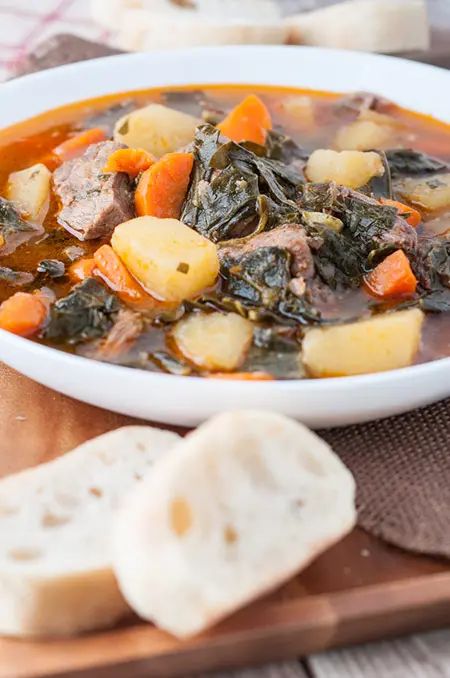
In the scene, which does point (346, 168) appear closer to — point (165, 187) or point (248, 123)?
point (248, 123)

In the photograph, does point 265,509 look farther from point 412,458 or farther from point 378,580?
point 412,458

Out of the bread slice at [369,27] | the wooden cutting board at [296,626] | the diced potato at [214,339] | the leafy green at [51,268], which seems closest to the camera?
the wooden cutting board at [296,626]

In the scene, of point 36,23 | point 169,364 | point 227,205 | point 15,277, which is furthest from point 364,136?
point 36,23

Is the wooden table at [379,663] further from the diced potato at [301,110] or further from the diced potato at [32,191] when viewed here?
the diced potato at [301,110]

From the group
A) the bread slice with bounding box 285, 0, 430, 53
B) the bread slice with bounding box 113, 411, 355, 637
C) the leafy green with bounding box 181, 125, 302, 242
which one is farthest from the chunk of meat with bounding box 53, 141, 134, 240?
the bread slice with bounding box 285, 0, 430, 53

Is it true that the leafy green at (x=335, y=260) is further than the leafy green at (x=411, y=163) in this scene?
No

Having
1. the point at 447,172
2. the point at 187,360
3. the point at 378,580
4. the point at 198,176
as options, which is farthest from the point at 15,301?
the point at 447,172

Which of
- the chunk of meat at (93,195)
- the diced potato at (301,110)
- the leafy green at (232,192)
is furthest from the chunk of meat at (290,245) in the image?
the diced potato at (301,110)
